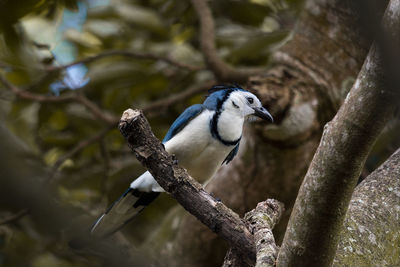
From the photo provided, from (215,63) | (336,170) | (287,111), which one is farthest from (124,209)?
(336,170)

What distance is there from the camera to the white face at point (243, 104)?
308 centimetres

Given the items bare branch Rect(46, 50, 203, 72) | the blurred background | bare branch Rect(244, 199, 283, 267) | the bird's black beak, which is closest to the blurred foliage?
the blurred background

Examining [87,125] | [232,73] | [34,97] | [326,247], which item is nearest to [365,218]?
[326,247]

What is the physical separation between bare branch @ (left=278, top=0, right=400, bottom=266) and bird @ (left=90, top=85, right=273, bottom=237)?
1298 millimetres

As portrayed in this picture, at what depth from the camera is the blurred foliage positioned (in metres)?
3.80

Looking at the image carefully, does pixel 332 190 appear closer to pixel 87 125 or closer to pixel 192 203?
A: pixel 192 203

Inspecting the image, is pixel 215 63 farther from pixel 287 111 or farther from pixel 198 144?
pixel 198 144

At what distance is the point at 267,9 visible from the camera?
13.8 feet

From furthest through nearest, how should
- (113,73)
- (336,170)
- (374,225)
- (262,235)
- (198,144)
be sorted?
1. (113,73)
2. (198,144)
3. (374,225)
4. (262,235)
5. (336,170)

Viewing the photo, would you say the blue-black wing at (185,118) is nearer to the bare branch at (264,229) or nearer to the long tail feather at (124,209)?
the long tail feather at (124,209)

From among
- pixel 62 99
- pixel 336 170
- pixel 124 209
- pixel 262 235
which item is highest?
pixel 336 170

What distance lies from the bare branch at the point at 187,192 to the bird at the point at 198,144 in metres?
0.84

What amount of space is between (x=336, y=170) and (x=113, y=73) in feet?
9.05

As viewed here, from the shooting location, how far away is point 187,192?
2059 millimetres
